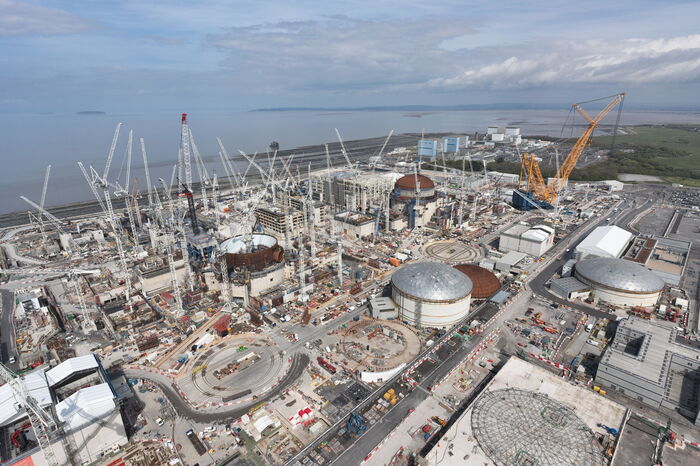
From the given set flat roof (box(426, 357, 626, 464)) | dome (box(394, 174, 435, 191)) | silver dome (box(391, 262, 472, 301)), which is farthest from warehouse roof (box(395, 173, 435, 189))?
flat roof (box(426, 357, 626, 464))

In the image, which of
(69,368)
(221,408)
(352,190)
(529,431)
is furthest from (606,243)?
(69,368)

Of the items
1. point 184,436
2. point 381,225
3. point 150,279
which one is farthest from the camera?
point 381,225

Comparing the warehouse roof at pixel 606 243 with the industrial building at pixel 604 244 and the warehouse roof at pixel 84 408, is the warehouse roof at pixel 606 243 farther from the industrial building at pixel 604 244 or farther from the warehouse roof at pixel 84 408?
the warehouse roof at pixel 84 408

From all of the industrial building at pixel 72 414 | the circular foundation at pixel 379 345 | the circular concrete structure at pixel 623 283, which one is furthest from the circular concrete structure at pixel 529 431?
the industrial building at pixel 72 414

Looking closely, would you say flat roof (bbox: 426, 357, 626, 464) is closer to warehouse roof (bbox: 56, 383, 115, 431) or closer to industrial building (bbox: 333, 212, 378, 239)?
warehouse roof (bbox: 56, 383, 115, 431)

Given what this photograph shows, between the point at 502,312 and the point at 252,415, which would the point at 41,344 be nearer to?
the point at 252,415

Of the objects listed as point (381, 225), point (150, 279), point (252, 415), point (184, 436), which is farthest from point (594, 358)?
point (150, 279)
